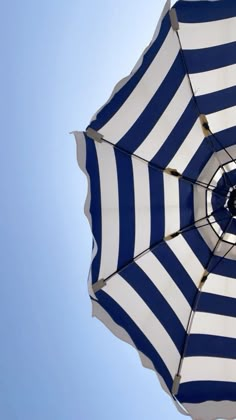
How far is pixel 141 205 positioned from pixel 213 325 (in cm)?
123

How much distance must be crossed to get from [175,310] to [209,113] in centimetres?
167

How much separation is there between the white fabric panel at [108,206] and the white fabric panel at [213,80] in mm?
846

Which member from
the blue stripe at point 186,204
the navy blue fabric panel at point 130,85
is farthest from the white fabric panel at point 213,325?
the navy blue fabric panel at point 130,85

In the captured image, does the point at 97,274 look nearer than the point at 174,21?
No

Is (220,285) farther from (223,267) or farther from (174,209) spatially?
(174,209)

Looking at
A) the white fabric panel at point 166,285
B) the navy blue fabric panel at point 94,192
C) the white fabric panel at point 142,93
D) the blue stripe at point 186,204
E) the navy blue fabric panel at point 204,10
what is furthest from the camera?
the blue stripe at point 186,204

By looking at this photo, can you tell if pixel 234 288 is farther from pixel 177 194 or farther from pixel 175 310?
pixel 177 194

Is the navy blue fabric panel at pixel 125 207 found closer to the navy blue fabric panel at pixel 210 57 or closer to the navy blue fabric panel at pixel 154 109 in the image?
the navy blue fabric panel at pixel 154 109

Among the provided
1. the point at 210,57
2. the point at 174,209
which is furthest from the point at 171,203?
the point at 210,57

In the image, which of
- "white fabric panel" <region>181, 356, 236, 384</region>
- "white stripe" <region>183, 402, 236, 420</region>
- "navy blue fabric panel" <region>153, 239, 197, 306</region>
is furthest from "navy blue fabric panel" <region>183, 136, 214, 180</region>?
"white stripe" <region>183, 402, 236, 420</region>

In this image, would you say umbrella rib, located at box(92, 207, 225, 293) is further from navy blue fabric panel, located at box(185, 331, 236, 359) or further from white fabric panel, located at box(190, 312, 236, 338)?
navy blue fabric panel, located at box(185, 331, 236, 359)

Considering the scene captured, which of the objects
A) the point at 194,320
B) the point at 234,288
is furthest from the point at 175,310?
the point at 234,288

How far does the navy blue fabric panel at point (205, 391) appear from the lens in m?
4.23

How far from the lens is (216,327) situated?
4.36 meters
